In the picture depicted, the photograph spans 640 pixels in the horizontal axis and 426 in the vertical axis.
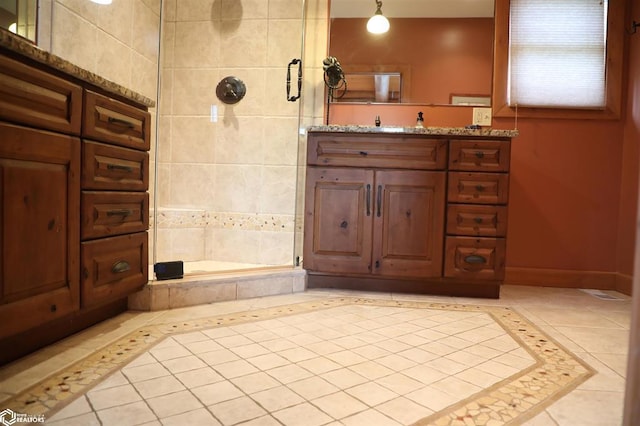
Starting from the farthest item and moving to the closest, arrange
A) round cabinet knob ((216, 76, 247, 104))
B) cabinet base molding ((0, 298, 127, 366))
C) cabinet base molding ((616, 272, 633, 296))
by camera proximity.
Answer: round cabinet knob ((216, 76, 247, 104)) < cabinet base molding ((616, 272, 633, 296)) < cabinet base molding ((0, 298, 127, 366))

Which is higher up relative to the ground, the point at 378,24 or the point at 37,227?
the point at 378,24

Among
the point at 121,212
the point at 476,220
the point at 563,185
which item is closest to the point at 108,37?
the point at 121,212

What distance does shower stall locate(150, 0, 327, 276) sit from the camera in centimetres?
266

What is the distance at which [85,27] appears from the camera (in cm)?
197

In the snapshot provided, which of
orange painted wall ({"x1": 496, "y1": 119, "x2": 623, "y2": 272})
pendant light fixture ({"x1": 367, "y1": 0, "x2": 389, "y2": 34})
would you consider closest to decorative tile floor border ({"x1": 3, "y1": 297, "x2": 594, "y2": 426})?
orange painted wall ({"x1": 496, "y1": 119, "x2": 623, "y2": 272})

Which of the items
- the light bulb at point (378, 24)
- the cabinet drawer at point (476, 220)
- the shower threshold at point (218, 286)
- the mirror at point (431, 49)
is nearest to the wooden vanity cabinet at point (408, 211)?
the cabinet drawer at point (476, 220)

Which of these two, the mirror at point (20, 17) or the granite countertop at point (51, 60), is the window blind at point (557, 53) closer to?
the granite countertop at point (51, 60)

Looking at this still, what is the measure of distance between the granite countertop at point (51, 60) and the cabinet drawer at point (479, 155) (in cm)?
165

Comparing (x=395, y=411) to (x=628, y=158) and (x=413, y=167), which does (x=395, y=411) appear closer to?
(x=413, y=167)

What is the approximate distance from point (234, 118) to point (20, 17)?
1.29m

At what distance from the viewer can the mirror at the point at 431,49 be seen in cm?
264

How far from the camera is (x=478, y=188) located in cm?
216

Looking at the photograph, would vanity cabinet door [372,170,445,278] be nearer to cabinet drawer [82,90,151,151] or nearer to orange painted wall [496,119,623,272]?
orange painted wall [496,119,623,272]

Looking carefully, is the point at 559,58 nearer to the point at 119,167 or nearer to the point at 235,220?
the point at 235,220
